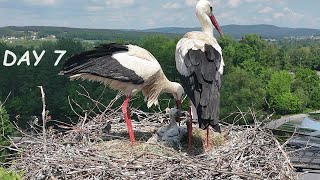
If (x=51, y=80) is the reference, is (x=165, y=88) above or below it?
above

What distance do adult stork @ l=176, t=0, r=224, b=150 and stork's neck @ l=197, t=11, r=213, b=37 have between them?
0.42 m

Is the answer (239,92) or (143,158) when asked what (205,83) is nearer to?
(143,158)

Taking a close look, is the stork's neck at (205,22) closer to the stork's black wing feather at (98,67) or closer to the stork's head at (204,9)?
the stork's head at (204,9)

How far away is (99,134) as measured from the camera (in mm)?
5355

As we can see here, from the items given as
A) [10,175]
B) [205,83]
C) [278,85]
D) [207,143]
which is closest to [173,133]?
[207,143]

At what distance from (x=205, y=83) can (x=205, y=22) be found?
1.12 m

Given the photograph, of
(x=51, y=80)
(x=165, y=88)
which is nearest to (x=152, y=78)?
(x=165, y=88)

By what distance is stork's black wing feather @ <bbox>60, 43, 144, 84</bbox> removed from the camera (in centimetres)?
487

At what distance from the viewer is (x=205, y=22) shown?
17.3ft

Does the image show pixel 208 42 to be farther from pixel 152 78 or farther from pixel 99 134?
pixel 99 134

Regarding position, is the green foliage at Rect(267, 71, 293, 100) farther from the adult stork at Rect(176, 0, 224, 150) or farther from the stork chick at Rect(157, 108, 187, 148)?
the adult stork at Rect(176, 0, 224, 150)

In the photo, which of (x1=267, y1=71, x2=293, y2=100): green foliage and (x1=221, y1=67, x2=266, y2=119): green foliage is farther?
(x1=267, y1=71, x2=293, y2=100): green foliage

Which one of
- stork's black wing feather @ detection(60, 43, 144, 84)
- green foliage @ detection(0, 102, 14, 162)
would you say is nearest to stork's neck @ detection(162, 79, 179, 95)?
stork's black wing feather @ detection(60, 43, 144, 84)

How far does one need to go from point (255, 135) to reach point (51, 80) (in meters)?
32.5
